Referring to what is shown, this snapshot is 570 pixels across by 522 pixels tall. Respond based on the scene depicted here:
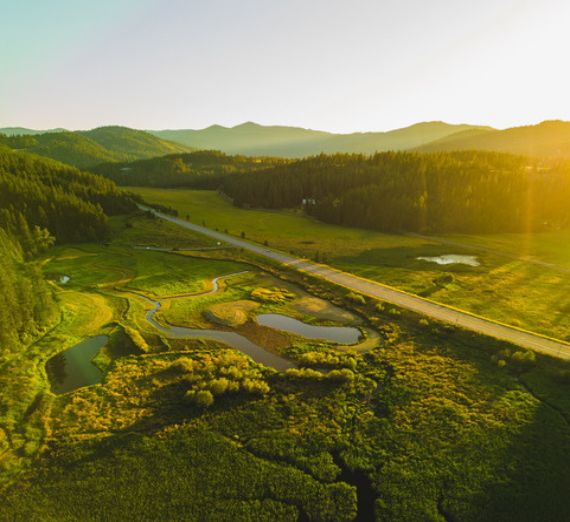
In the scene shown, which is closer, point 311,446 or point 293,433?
point 311,446

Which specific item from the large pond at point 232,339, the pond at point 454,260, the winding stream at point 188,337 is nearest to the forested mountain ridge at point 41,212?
the winding stream at point 188,337

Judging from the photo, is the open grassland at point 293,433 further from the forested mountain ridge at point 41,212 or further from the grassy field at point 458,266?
the forested mountain ridge at point 41,212

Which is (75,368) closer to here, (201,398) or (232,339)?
(201,398)

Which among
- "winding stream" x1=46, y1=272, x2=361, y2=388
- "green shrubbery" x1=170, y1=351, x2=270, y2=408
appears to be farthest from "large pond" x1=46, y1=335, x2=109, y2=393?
"green shrubbery" x1=170, y1=351, x2=270, y2=408

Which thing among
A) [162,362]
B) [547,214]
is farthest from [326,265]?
[547,214]

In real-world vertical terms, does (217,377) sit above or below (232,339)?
above

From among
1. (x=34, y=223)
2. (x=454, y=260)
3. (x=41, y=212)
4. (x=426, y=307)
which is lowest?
(x=454, y=260)

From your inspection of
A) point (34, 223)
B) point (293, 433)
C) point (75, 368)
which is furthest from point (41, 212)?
point (293, 433)
